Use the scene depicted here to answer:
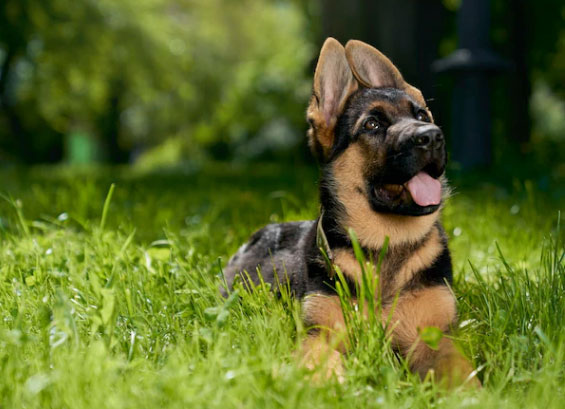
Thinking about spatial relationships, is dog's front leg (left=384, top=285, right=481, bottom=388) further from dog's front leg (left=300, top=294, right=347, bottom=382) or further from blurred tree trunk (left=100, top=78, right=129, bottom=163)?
blurred tree trunk (left=100, top=78, right=129, bottom=163)

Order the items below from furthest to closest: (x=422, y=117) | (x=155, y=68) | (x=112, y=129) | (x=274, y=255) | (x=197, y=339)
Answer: (x=112, y=129) < (x=155, y=68) < (x=274, y=255) < (x=422, y=117) < (x=197, y=339)

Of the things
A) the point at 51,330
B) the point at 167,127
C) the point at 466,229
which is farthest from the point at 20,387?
the point at 167,127

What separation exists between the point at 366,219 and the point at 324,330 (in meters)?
0.71

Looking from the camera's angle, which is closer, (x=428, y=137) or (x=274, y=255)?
(x=428, y=137)

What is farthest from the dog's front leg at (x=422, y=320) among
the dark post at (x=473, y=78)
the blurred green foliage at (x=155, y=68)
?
the blurred green foliage at (x=155, y=68)

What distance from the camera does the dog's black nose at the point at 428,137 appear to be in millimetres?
3048

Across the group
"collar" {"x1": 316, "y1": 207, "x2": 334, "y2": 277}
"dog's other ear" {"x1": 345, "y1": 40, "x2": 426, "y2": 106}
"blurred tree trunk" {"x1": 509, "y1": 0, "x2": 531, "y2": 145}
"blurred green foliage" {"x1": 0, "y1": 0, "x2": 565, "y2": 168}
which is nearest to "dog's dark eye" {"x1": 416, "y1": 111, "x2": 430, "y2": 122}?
"dog's other ear" {"x1": 345, "y1": 40, "x2": 426, "y2": 106}

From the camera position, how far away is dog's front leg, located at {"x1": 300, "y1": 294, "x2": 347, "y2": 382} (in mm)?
2652

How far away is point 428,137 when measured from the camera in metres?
3.05

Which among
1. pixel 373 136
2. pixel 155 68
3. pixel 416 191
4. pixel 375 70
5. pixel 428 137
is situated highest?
pixel 375 70

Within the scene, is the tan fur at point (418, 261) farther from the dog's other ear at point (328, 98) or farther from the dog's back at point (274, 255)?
the dog's other ear at point (328, 98)

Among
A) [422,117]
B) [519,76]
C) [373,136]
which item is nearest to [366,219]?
[373,136]

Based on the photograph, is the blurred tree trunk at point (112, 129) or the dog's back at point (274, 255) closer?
the dog's back at point (274, 255)

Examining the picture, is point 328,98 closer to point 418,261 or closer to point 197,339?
point 418,261
